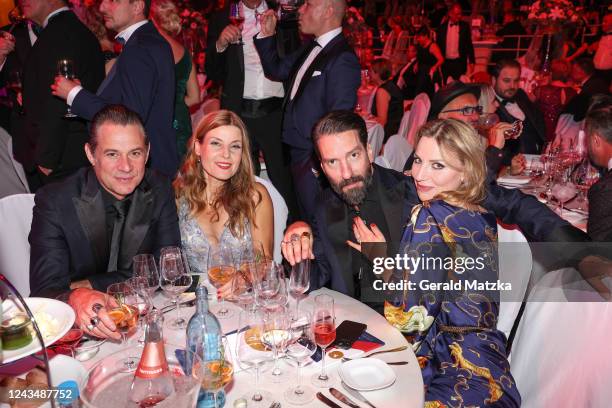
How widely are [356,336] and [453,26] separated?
8.63 m

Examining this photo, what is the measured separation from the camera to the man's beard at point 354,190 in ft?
7.93

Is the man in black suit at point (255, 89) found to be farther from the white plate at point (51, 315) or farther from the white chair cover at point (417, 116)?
the white plate at point (51, 315)

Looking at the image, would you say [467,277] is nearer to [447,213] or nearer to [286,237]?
[447,213]

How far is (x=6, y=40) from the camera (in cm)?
420

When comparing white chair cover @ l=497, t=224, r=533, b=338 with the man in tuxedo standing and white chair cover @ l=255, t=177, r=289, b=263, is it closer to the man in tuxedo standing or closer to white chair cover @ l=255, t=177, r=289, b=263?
white chair cover @ l=255, t=177, r=289, b=263

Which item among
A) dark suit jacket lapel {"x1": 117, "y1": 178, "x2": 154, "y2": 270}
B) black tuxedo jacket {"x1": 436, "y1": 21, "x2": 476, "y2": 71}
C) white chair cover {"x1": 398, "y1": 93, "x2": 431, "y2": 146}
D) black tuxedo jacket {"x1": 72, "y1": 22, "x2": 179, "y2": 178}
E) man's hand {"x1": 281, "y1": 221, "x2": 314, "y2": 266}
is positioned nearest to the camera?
man's hand {"x1": 281, "y1": 221, "x2": 314, "y2": 266}

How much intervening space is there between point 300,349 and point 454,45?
8797 mm

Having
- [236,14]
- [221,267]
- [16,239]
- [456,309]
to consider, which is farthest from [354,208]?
[236,14]

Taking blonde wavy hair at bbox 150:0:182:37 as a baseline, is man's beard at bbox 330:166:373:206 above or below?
below

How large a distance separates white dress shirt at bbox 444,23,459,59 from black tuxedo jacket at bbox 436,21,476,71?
52mm

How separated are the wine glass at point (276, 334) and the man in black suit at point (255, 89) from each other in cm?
289

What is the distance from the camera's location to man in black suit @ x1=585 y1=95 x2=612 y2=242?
2482 mm

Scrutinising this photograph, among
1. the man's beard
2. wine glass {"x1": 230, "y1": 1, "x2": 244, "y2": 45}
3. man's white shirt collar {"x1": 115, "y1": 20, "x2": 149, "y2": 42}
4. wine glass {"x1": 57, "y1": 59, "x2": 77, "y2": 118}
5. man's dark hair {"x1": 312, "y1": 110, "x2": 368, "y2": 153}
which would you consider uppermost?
wine glass {"x1": 230, "y1": 1, "x2": 244, "y2": 45}

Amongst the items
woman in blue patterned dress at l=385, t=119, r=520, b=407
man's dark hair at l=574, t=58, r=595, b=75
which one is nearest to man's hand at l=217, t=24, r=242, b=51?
woman in blue patterned dress at l=385, t=119, r=520, b=407
